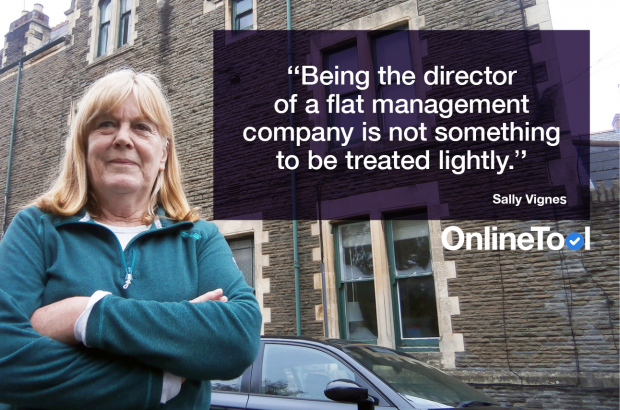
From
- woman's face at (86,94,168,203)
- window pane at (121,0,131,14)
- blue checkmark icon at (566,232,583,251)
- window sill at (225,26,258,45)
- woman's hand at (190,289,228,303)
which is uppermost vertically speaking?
window pane at (121,0,131,14)

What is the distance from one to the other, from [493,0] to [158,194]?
8039mm

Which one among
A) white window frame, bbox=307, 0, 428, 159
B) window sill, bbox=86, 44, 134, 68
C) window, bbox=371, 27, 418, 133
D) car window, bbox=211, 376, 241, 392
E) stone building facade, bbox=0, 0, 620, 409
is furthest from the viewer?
window sill, bbox=86, 44, 134, 68

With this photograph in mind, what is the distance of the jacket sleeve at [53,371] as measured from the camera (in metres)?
1.31

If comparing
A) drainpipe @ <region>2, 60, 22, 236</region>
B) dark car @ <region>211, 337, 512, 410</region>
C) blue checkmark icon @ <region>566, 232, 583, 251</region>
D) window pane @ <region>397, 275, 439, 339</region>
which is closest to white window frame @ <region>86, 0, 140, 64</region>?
drainpipe @ <region>2, 60, 22, 236</region>

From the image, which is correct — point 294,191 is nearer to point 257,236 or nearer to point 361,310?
point 257,236

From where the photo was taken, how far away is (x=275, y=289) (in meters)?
9.06

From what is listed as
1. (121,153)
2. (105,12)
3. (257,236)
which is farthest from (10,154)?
(121,153)

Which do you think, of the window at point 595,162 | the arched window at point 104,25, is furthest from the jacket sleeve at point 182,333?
the arched window at point 104,25

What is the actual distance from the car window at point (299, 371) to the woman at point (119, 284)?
8.19ft

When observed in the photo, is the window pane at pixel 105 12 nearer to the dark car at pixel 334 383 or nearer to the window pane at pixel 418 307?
the window pane at pixel 418 307

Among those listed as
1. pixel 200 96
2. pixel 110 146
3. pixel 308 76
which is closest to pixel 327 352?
pixel 110 146

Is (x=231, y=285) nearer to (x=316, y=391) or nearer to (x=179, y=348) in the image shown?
(x=179, y=348)

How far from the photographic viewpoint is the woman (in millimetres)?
1342

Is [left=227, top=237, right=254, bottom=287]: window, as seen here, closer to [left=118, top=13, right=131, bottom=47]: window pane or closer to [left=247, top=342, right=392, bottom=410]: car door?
[left=247, top=342, right=392, bottom=410]: car door
